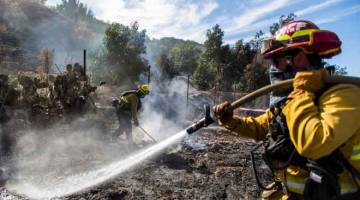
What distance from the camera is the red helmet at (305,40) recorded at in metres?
2.16

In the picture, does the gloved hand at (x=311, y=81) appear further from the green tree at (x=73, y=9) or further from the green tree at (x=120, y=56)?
the green tree at (x=73, y=9)

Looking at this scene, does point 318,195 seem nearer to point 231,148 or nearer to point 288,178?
point 288,178

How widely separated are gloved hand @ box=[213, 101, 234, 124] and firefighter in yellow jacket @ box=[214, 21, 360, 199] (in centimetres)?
38

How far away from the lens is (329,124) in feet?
5.94

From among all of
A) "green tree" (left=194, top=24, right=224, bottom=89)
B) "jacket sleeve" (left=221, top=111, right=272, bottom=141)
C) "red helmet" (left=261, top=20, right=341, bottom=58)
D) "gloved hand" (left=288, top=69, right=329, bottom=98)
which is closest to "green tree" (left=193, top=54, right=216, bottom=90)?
"green tree" (left=194, top=24, right=224, bottom=89)

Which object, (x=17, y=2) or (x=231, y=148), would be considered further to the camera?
(x=17, y=2)

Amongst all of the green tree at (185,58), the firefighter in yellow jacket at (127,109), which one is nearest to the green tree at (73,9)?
the green tree at (185,58)

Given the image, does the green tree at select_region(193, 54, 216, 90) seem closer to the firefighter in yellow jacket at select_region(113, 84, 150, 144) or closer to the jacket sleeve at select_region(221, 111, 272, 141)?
the firefighter in yellow jacket at select_region(113, 84, 150, 144)

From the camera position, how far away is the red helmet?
2.16 m

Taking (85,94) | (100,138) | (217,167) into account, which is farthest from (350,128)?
(85,94)

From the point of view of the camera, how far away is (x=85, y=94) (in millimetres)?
12875

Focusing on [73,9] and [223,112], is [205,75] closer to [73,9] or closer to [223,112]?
[223,112]

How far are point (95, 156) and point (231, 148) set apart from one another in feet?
11.4

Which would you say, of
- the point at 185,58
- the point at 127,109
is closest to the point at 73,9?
the point at 185,58
